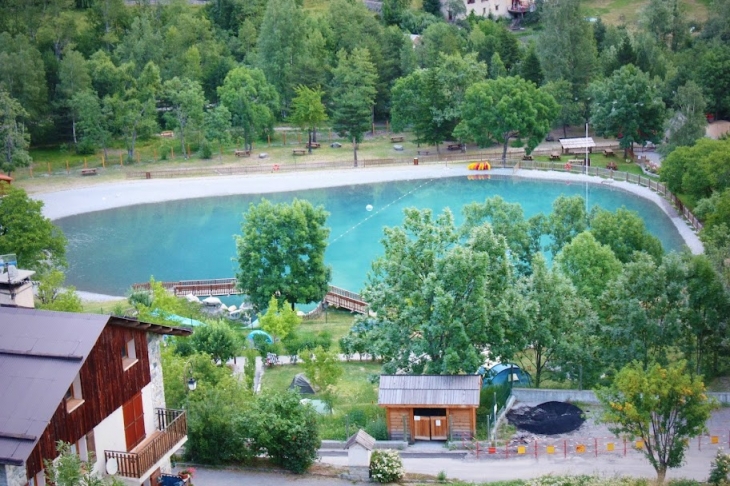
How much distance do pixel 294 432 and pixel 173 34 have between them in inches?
2945

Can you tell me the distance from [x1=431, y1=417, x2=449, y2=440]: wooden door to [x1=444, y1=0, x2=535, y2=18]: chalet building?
9202 centimetres

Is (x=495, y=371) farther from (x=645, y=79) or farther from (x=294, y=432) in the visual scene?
(x=645, y=79)

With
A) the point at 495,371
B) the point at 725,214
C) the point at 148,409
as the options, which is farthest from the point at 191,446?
the point at 725,214

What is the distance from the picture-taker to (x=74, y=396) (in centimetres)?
2448

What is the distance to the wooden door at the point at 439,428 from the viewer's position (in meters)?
36.8

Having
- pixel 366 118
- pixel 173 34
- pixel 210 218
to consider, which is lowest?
pixel 210 218

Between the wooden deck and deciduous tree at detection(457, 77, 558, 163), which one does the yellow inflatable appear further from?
the wooden deck

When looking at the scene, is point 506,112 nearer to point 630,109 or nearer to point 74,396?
point 630,109

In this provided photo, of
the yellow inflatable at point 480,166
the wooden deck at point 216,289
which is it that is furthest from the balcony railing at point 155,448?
the yellow inflatable at point 480,166

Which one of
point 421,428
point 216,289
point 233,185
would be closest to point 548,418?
point 421,428

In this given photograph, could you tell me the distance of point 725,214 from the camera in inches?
2302

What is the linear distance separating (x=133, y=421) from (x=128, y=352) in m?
1.64

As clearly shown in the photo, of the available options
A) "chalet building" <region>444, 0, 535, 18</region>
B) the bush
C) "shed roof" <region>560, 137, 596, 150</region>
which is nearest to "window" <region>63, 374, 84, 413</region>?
the bush

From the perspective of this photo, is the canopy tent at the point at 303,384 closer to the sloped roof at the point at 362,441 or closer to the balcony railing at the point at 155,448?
the sloped roof at the point at 362,441
